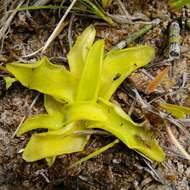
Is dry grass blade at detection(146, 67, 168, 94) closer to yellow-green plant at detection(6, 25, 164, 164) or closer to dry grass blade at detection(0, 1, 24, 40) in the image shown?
yellow-green plant at detection(6, 25, 164, 164)

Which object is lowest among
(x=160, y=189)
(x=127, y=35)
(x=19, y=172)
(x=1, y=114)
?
(x=160, y=189)

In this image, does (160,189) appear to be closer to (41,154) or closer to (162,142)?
(162,142)

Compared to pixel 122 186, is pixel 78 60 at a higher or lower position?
higher

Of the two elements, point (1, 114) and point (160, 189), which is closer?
point (160, 189)

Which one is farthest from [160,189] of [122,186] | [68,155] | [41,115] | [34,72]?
[34,72]

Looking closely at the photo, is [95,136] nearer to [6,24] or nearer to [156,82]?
[156,82]

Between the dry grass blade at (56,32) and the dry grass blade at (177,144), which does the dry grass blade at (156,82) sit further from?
the dry grass blade at (56,32)

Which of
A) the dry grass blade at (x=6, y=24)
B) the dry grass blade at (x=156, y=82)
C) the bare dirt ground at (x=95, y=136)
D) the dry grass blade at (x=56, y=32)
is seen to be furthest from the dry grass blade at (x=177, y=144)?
the dry grass blade at (x=6, y=24)
